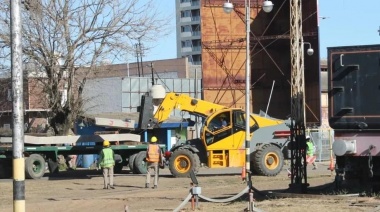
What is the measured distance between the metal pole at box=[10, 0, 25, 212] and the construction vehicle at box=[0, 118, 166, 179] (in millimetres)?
20401

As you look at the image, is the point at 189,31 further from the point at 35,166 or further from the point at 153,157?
the point at 153,157

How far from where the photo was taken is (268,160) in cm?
3044

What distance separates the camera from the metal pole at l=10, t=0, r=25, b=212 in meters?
9.84

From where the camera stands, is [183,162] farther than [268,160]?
No

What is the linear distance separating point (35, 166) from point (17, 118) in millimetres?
21498

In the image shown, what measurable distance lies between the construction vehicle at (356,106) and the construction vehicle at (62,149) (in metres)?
17.3

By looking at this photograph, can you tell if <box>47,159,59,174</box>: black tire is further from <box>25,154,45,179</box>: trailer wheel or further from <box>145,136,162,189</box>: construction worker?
<box>145,136,162,189</box>: construction worker

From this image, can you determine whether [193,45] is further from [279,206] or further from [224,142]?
[279,206]

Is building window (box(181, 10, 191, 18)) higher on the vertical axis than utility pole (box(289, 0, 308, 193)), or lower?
higher

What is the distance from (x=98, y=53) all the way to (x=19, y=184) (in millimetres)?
26222

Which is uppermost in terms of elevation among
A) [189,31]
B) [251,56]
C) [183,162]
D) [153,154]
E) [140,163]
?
[189,31]

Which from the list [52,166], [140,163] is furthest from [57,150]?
[140,163]

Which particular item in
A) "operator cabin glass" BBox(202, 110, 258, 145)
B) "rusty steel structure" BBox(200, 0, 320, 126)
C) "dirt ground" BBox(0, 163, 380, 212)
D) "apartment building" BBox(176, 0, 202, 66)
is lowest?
"dirt ground" BBox(0, 163, 380, 212)

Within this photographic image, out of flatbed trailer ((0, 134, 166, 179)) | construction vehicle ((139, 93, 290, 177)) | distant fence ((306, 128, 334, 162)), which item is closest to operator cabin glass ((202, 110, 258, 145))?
construction vehicle ((139, 93, 290, 177))
